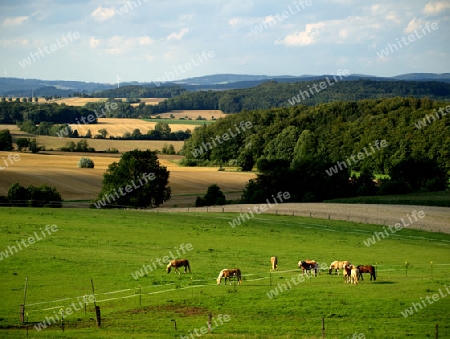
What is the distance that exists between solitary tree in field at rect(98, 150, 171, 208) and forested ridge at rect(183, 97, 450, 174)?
3943 cm

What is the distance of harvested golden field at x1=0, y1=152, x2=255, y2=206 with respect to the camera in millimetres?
97438

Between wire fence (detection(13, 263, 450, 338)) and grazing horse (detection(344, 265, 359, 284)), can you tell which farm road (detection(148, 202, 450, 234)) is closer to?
wire fence (detection(13, 263, 450, 338))

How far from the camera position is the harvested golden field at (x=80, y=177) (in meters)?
97.4

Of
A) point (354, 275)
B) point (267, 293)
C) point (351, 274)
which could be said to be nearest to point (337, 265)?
point (351, 274)

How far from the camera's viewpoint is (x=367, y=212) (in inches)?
3009

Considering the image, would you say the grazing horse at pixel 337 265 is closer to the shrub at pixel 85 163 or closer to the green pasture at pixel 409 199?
the green pasture at pixel 409 199

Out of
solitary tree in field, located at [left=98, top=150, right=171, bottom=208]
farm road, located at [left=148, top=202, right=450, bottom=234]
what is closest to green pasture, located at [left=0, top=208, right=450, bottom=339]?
farm road, located at [left=148, top=202, right=450, bottom=234]

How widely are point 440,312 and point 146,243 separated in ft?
81.5

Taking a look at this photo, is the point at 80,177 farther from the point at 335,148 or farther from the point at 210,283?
the point at 210,283

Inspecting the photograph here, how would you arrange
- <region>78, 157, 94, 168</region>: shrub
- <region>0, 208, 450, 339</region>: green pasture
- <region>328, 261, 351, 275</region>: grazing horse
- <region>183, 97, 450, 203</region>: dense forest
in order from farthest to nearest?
<region>78, 157, 94, 168</region>: shrub
<region>183, 97, 450, 203</region>: dense forest
<region>328, 261, 351, 275</region>: grazing horse
<region>0, 208, 450, 339</region>: green pasture

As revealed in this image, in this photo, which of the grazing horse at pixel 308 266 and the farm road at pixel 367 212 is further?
the farm road at pixel 367 212

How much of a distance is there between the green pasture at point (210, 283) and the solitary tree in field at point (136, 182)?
2425 cm

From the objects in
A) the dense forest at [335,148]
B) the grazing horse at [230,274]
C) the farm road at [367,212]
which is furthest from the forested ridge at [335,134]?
the grazing horse at [230,274]

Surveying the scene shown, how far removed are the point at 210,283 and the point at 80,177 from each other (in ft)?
257
